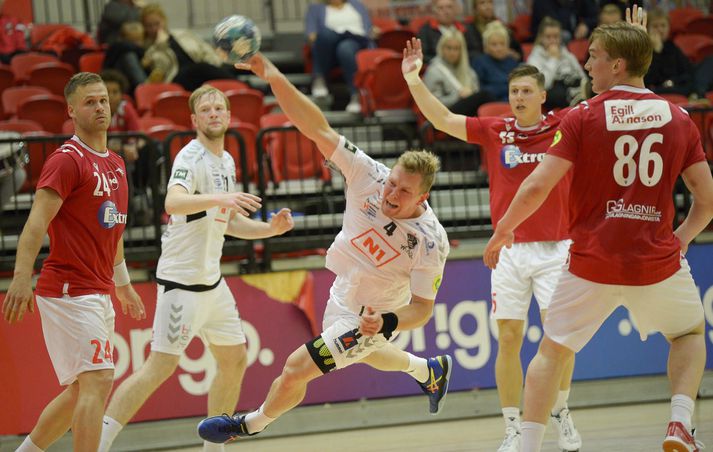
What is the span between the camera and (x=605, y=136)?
4789 mm

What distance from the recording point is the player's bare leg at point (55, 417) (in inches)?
210

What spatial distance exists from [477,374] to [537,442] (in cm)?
338

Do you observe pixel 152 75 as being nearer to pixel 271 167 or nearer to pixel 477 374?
pixel 271 167

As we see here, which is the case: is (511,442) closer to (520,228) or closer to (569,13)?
(520,228)

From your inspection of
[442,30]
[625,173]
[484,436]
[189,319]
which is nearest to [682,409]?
[625,173]

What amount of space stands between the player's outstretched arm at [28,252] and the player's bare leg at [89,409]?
0.50 metres

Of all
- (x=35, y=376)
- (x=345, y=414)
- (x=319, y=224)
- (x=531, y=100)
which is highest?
(x=531, y=100)

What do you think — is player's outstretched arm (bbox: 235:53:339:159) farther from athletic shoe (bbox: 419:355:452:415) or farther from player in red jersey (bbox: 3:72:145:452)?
athletic shoe (bbox: 419:355:452:415)

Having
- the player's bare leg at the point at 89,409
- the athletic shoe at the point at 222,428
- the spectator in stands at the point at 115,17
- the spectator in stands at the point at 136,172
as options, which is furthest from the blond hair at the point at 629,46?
the spectator in stands at the point at 115,17

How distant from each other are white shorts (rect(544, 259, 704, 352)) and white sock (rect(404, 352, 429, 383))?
1.44 m

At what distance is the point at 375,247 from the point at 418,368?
1143 millimetres

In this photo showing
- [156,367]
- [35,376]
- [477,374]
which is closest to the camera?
[156,367]

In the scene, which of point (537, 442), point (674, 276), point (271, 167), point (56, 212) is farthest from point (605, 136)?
point (271, 167)

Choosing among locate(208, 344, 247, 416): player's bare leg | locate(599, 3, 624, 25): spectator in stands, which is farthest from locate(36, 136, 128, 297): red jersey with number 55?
locate(599, 3, 624, 25): spectator in stands
